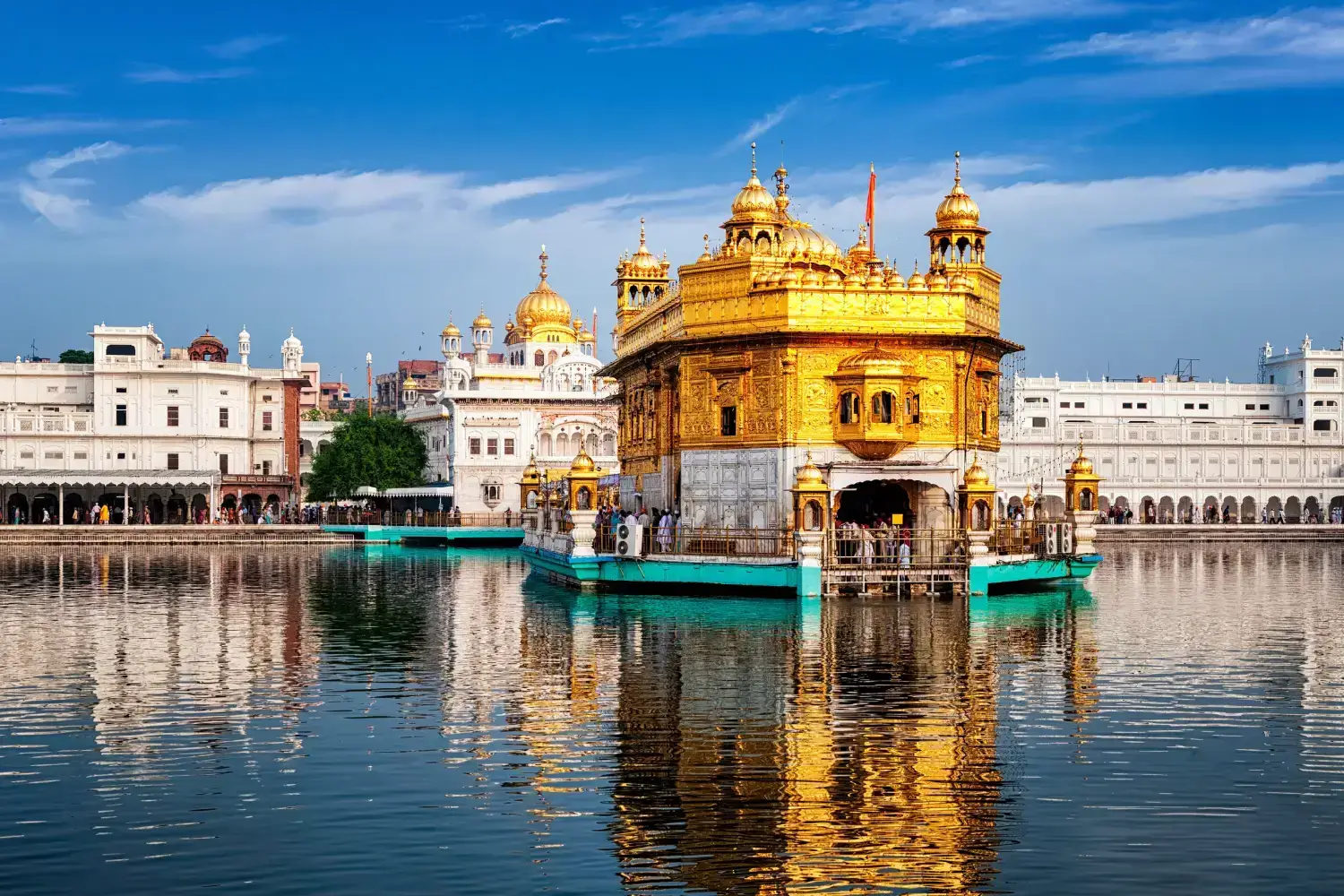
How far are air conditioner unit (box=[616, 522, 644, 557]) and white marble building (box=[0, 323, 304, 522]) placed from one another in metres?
43.5

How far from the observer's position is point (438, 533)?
63.1 metres

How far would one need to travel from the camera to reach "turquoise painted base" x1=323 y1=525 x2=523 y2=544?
206 ft

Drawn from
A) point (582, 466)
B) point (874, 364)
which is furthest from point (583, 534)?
point (874, 364)

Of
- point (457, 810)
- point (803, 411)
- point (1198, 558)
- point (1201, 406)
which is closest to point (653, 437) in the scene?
point (803, 411)

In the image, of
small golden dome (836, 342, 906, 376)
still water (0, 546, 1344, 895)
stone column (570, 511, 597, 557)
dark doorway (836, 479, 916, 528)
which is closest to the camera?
still water (0, 546, 1344, 895)

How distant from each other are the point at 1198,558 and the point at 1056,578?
18859 millimetres

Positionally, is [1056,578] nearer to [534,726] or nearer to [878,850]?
[534,726]

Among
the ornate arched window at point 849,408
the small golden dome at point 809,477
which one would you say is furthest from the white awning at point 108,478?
the small golden dome at point 809,477

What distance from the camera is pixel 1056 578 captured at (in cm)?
3569

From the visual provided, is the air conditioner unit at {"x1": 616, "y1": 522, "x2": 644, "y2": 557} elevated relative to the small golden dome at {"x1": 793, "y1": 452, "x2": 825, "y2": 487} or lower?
lower

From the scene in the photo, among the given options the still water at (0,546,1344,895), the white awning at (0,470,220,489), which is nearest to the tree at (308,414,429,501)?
the white awning at (0,470,220,489)

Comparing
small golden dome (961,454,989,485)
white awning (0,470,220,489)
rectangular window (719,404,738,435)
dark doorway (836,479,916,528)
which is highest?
rectangular window (719,404,738,435)

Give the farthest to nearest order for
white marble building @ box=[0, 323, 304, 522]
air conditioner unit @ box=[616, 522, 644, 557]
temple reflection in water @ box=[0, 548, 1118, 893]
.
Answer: white marble building @ box=[0, 323, 304, 522], air conditioner unit @ box=[616, 522, 644, 557], temple reflection in water @ box=[0, 548, 1118, 893]

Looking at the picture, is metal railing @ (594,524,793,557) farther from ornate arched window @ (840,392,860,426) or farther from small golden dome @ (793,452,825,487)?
ornate arched window @ (840,392,860,426)
